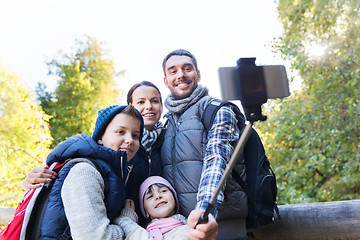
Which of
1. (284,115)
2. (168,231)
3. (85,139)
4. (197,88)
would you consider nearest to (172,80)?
(197,88)

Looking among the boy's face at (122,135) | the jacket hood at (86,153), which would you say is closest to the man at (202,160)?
the boy's face at (122,135)

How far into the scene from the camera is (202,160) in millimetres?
2143

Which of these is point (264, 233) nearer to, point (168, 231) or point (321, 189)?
point (168, 231)

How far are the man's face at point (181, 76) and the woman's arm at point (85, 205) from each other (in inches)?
37.1

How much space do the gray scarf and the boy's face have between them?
1.19ft

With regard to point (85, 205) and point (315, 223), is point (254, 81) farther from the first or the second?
point (315, 223)

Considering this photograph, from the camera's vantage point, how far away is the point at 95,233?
1646 millimetres

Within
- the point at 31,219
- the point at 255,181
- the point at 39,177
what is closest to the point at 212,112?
the point at 255,181

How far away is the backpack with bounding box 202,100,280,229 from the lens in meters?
2.12

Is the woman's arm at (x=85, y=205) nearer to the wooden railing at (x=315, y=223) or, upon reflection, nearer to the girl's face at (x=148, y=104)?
the girl's face at (x=148, y=104)

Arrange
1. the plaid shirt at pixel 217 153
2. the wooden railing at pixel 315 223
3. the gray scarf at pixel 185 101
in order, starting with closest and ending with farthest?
the plaid shirt at pixel 217 153 < the gray scarf at pixel 185 101 < the wooden railing at pixel 315 223

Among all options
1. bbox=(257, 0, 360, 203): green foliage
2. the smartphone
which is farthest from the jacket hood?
bbox=(257, 0, 360, 203): green foliage

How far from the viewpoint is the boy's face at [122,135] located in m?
2.03

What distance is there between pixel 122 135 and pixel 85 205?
52cm
